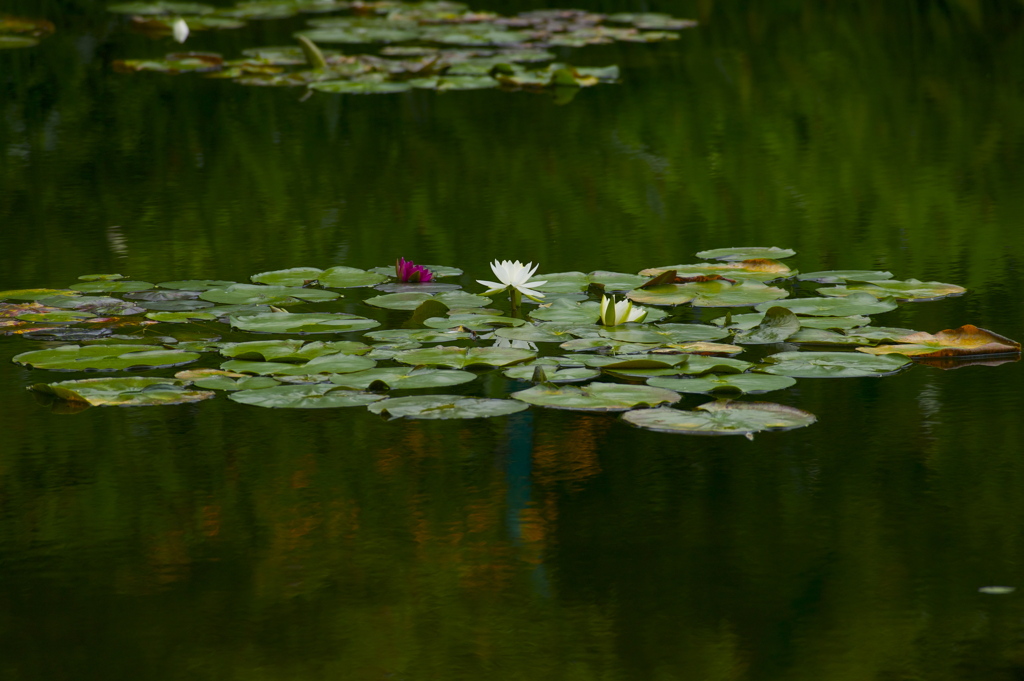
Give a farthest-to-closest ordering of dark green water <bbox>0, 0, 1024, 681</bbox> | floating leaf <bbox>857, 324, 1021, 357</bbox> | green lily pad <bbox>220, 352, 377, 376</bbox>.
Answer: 1. floating leaf <bbox>857, 324, 1021, 357</bbox>
2. green lily pad <bbox>220, 352, 377, 376</bbox>
3. dark green water <bbox>0, 0, 1024, 681</bbox>

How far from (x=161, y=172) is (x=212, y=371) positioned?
280 cm

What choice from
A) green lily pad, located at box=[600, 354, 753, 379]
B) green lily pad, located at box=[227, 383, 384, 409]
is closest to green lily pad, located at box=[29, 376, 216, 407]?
green lily pad, located at box=[227, 383, 384, 409]

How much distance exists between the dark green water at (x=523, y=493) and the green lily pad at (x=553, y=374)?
7 centimetres

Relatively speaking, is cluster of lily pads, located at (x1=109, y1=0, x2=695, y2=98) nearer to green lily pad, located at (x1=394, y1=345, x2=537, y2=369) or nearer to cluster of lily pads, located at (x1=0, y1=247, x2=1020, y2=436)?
cluster of lily pads, located at (x1=0, y1=247, x2=1020, y2=436)

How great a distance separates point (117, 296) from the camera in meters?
3.78

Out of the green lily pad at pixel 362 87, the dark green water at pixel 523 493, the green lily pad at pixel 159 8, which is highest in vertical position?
the green lily pad at pixel 159 8

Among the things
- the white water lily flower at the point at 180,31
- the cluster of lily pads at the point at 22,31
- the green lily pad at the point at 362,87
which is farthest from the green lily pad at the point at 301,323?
the cluster of lily pads at the point at 22,31

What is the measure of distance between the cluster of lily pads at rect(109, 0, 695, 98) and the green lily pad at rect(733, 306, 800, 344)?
443cm

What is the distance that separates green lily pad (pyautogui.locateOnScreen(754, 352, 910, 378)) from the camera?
3004 millimetres

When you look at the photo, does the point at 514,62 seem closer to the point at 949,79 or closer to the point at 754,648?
the point at 949,79

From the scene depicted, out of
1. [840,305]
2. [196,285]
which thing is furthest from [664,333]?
[196,285]

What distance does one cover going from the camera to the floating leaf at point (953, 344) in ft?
10.4

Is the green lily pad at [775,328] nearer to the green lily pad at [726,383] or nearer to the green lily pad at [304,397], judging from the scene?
the green lily pad at [726,383]

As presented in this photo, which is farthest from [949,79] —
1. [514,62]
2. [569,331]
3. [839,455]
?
[839,455]
